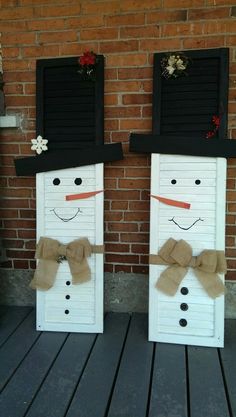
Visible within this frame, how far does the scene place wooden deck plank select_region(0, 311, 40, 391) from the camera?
199 cm

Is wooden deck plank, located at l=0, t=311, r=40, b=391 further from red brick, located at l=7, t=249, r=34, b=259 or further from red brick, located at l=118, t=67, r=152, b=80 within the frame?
red brick, located at l=118, t=67, r=152, b=80

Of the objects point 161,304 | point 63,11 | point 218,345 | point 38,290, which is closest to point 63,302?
point 38,290

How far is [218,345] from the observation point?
2.21 metres

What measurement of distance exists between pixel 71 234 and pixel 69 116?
2.62ft

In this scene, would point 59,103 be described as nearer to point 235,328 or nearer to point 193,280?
point 193,280

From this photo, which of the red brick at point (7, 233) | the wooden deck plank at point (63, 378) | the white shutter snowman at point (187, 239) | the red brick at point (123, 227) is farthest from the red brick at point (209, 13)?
the wooden deck plank at point (63, 378)

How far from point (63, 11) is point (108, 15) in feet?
1.05

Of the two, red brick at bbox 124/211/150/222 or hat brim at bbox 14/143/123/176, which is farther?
red brick at bbox 124/211/150/222

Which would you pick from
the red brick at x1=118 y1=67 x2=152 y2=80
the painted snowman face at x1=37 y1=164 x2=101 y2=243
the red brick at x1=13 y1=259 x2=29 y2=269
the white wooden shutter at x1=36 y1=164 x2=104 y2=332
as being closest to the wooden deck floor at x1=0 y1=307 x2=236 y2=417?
the white wooden shutter at x1=36 y1=164 x2=104 y2=332

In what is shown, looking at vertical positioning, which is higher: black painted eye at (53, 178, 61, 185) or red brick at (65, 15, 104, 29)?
red brick at (65, 15, 104, 29)

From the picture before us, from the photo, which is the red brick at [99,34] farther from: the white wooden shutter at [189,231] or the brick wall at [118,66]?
the white wooden shutter at [189,231]

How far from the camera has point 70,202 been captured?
8.01ft

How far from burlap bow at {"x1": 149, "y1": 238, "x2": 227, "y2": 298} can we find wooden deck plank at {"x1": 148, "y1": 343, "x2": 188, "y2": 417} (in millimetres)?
351

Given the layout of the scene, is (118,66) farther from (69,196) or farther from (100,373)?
(100,373)
